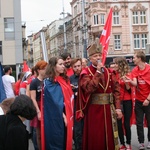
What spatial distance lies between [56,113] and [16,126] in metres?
2.13

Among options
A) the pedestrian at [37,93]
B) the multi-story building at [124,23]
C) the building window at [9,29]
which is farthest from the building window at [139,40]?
the pedestrian at [37,93]

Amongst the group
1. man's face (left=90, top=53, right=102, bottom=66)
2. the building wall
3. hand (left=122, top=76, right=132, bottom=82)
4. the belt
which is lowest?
the belt

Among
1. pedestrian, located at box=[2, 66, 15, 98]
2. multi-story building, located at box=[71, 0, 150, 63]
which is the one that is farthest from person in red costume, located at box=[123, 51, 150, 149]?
multi-story building, located at box=[71, 0, 150, 63]

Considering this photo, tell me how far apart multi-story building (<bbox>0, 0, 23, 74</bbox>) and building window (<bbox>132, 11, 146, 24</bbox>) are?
27.2m

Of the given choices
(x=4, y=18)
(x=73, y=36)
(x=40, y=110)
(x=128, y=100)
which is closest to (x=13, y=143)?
(x=40, y=110)

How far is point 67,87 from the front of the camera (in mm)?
5949

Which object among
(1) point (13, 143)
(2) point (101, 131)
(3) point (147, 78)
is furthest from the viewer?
(3) point (147, 78)

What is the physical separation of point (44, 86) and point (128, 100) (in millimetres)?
2182

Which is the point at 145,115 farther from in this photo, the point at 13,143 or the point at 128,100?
the point at 13,143

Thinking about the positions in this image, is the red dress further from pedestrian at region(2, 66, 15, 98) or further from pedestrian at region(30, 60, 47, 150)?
pedestrian at region(2, 66, 15, 98)

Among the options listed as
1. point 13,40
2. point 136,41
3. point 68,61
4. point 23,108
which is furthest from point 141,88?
point 136,41

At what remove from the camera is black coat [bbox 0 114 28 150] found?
364 centimetres

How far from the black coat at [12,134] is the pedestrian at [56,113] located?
2038 millimetres

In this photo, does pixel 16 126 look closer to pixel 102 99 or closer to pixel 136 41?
pixel 102 99
